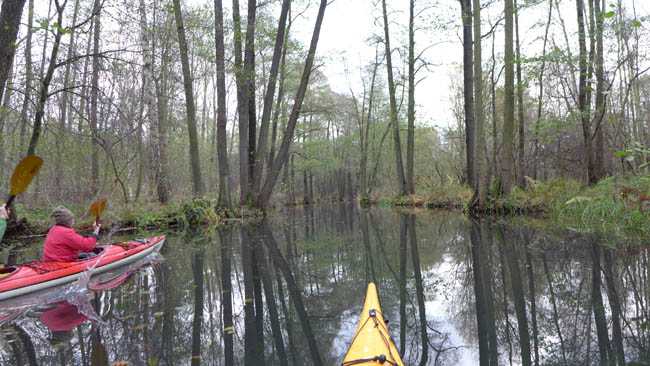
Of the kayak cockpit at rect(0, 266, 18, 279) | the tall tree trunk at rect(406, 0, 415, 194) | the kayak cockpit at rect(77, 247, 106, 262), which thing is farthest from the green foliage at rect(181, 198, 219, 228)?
the tall tree trunk at rect(406, 0, 415, 194)

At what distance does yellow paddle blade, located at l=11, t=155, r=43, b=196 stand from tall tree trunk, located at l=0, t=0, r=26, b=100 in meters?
0.97

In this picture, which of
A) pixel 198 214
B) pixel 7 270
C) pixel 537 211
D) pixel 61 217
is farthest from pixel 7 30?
pixel 537 211

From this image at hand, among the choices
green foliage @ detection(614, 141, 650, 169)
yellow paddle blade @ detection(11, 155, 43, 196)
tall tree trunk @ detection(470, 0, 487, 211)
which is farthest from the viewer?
tall tree trunk @ detection(470, 0, 487, 211)

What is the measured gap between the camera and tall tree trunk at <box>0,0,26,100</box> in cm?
427

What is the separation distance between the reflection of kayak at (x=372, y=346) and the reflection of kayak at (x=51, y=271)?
452cm

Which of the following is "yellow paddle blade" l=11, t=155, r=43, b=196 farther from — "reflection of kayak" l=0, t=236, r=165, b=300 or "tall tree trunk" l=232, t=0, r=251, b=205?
"tall tree trunk" l=232, t=0, r=251, b=205

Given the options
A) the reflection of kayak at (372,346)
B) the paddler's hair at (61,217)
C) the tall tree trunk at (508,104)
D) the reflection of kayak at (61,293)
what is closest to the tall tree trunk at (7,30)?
the paddler's hair at (61,217)

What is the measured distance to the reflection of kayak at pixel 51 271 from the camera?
14.5ft

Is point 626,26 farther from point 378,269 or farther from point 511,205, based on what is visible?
point 378,269

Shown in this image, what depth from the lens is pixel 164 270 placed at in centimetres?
573

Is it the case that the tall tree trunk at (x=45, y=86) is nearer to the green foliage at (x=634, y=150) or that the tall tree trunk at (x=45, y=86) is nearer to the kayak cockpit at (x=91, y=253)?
the kayak cockpit at (x=91, y=253)

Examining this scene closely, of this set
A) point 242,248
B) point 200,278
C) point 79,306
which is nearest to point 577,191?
point 242,248

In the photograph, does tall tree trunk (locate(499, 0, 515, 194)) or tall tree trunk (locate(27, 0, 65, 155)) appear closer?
tall tree trunk (locate(27, 0, 65, 155))

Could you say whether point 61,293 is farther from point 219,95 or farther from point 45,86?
point 219,95
